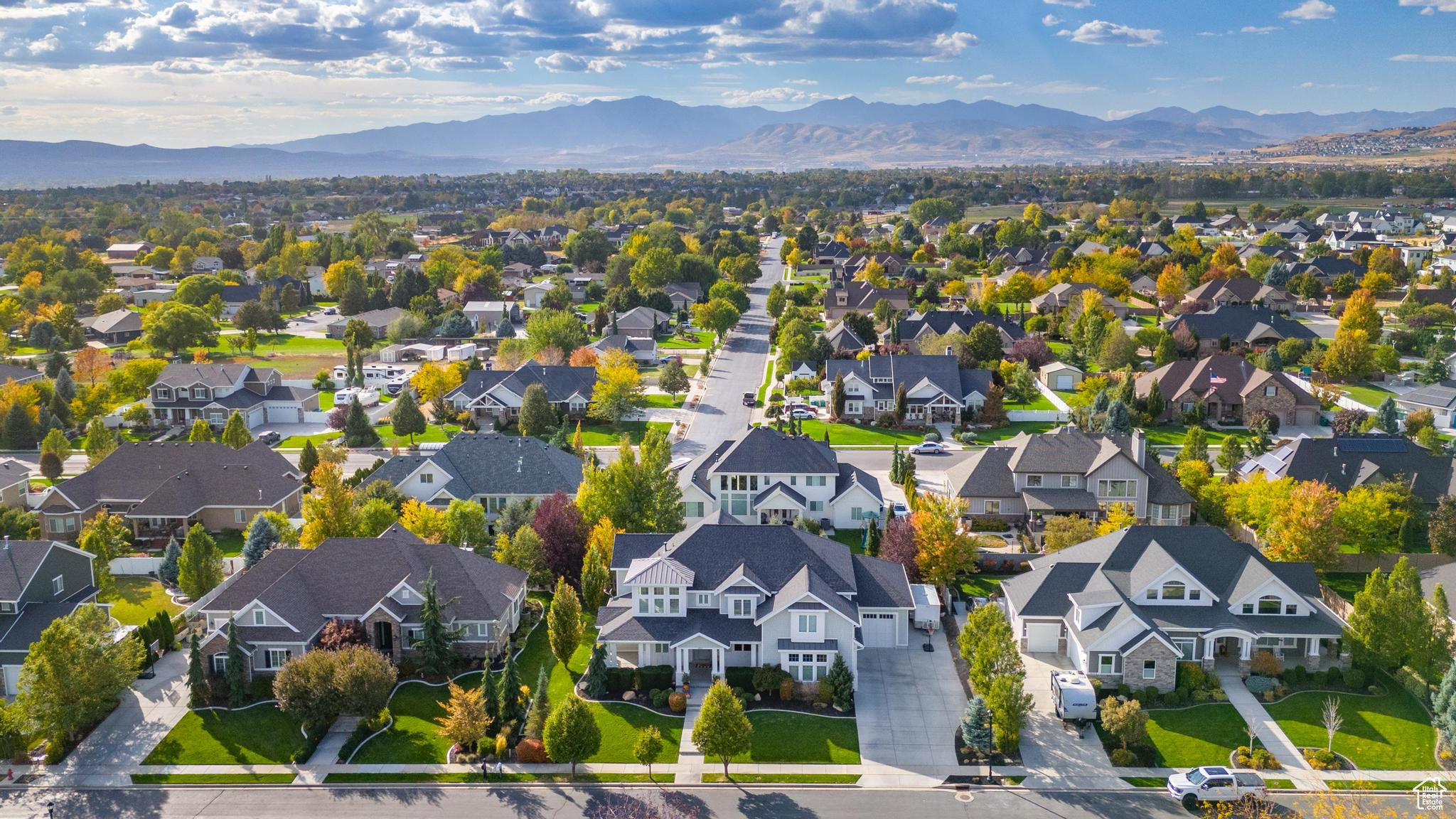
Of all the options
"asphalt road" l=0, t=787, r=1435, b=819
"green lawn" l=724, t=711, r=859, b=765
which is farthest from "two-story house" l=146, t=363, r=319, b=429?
"green lawn" l=724, t=711, r=859, b=765

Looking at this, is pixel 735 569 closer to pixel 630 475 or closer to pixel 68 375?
pixel 630 475

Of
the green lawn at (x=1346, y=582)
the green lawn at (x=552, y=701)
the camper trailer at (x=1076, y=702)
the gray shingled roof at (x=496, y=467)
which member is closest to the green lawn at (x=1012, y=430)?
the green lawn at (x=1346, y=582)

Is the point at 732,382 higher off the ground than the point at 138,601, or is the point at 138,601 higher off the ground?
the point at 732,382

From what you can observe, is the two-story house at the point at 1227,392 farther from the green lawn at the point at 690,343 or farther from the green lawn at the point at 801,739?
the green lawn at the point at 801,739

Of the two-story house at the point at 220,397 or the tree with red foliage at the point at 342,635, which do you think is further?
the two-story house at the point at 220,397

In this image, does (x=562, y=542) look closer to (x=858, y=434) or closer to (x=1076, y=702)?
(x=1076, y=702)

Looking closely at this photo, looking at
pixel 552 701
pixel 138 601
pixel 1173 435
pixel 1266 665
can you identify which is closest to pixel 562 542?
pixel 552 701
